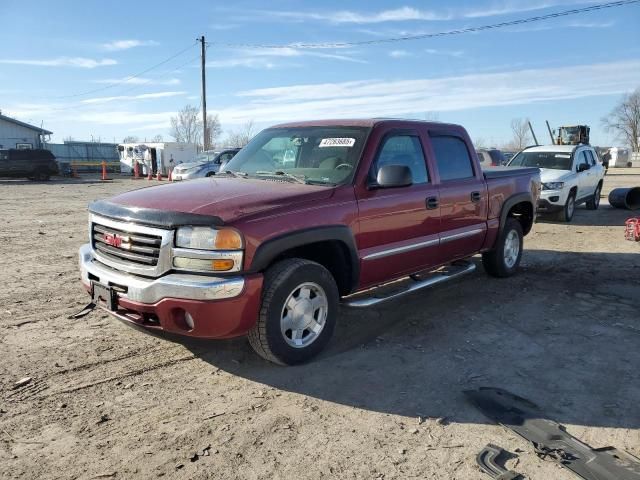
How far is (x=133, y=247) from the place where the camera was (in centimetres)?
362

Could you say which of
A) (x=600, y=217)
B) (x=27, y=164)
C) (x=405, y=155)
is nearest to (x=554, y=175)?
(x=600, y=217)

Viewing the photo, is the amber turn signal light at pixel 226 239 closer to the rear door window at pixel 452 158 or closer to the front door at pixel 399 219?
the front door at pixel 399 219

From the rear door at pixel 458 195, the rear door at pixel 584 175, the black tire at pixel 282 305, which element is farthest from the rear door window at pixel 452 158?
the rear door at pixel 584 175

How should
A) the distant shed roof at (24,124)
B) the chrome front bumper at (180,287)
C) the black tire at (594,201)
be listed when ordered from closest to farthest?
the chrome front bumper at (180,287)
the black tire at (594,201)
the distant shed roof at (24,124)

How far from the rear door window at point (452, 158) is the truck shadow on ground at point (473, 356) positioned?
1.40m

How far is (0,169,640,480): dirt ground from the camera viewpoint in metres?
2.78

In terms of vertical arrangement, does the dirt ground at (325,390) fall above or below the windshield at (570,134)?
below

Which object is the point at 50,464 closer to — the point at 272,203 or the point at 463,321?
the point at 272,203

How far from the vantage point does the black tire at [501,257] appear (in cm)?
647

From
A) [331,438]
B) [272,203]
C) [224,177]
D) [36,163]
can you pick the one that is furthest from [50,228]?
[36,163]

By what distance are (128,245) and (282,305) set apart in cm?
118

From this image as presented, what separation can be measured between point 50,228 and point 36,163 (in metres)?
20.8

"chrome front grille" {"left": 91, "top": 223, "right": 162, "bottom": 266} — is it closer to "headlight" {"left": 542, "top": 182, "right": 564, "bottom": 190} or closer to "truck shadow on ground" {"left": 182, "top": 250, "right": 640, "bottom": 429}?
"truck shadow on ground" {"left": 182, "top": 250, "right": 640, "bottom": 429}

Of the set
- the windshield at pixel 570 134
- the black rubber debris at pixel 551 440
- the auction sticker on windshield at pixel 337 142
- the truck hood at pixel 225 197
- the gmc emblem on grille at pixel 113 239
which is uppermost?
the windshield at pixel 570 134
